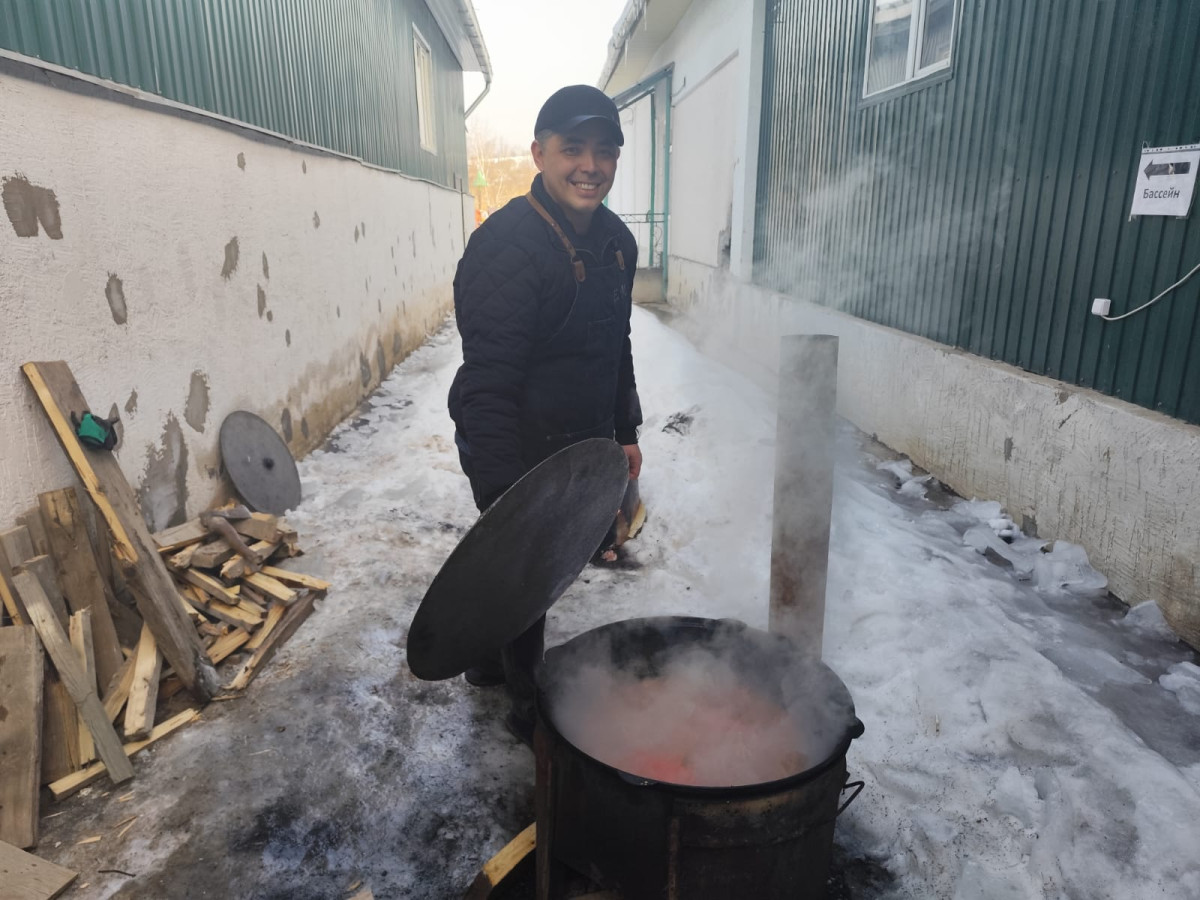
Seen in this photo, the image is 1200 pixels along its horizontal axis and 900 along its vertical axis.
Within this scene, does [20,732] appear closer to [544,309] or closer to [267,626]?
[267,626]

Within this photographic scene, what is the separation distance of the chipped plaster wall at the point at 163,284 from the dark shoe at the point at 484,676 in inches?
83.2

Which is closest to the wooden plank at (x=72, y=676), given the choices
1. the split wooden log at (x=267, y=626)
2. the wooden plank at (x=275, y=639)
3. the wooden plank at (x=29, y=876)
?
the wooden plank at (x=29, y=876)

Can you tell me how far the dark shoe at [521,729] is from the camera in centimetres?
320

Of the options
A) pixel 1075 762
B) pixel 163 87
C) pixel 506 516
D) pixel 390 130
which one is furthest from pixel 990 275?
pixel 390 130

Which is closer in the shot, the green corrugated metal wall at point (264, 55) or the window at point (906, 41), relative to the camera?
the green corrugated metal wall at point (264, 55)

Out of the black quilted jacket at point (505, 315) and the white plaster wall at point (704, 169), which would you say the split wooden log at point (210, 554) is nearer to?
the black quilted jacket at point (505, 315)

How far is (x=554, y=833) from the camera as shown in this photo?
2.30m

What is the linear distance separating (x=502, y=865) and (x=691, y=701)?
871mm

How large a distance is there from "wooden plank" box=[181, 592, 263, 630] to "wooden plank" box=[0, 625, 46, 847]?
983 millimetres

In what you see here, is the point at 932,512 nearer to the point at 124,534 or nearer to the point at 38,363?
the point at 124,534

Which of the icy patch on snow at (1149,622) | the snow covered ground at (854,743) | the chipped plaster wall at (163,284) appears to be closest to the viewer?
the snow covered ground at (854,743)

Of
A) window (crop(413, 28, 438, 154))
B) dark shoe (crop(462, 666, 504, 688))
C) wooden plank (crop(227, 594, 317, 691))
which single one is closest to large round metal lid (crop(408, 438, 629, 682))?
dark shoe (crop(462, 666, 504, 688))

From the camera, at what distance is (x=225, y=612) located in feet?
13.2

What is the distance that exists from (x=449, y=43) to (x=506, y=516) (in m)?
18.2
